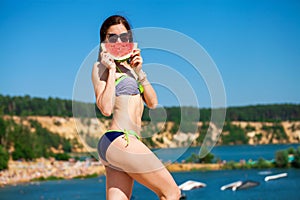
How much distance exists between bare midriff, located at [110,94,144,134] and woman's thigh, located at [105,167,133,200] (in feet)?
0.69

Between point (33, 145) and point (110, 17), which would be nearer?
point (110, 17)

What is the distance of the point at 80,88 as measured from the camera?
279 cm

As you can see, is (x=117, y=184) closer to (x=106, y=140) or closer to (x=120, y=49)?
(x=106, y=140)

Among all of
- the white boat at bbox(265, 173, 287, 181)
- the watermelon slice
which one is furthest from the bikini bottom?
the white boat at bbox(265, 173, 287, 181)

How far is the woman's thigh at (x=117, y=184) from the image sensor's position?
8.67 feet

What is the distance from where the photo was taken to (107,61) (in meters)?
2.63

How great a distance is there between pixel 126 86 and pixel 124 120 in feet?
0.53

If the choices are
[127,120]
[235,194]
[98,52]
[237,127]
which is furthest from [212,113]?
[237,127]

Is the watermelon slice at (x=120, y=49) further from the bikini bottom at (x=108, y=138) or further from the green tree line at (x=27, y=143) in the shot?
Result: the green tree line at (x=27, y=143)

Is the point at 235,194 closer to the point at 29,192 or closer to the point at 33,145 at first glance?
the point at 29,192

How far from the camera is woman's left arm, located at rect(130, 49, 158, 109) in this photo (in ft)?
8.98

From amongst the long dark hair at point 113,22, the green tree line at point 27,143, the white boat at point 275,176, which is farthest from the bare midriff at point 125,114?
the green tree line at point 27,143

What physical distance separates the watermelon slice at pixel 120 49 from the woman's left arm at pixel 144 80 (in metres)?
0.03

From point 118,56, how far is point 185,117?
49cm
